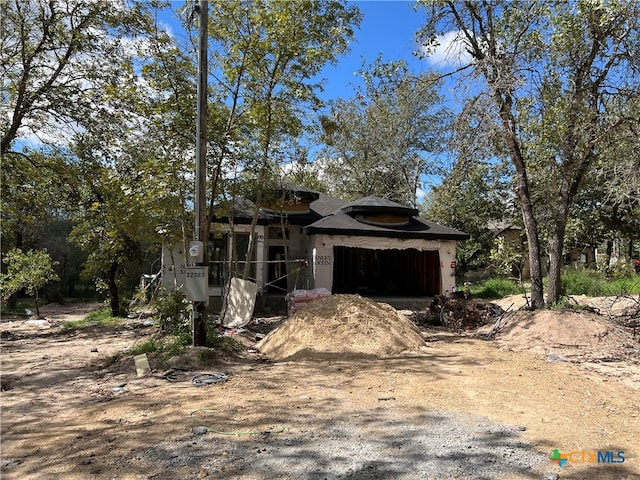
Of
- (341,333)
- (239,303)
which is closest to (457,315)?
(341,333)

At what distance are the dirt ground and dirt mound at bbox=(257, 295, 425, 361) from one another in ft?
0.31

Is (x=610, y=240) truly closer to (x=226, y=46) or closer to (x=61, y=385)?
(x=226, y=46)

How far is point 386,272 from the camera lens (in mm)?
21500

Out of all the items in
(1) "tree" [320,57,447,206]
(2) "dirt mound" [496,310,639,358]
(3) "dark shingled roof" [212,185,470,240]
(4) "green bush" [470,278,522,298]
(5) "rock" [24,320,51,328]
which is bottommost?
(5) "rock" [24,320,51,328]

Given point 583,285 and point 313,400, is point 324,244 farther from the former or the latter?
point 583,285

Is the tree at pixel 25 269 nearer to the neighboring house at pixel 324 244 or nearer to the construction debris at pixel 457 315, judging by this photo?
the neighboring house at pixel 324 244

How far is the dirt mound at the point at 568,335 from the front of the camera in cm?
871

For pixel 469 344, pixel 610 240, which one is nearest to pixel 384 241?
pixel 469 344

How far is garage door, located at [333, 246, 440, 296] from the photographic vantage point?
18581mm

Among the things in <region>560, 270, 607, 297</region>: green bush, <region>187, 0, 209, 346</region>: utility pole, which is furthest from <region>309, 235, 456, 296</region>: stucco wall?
<region>187, 0, 209, 346</region>: utility pole

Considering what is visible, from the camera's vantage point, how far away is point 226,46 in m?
9.79

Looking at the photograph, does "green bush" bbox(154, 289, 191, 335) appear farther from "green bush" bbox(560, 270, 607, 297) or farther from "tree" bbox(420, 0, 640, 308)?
"green bush" bbox(560, 270, 607, 297)

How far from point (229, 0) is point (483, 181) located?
18631mm

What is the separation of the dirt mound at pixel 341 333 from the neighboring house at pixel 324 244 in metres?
4.25
